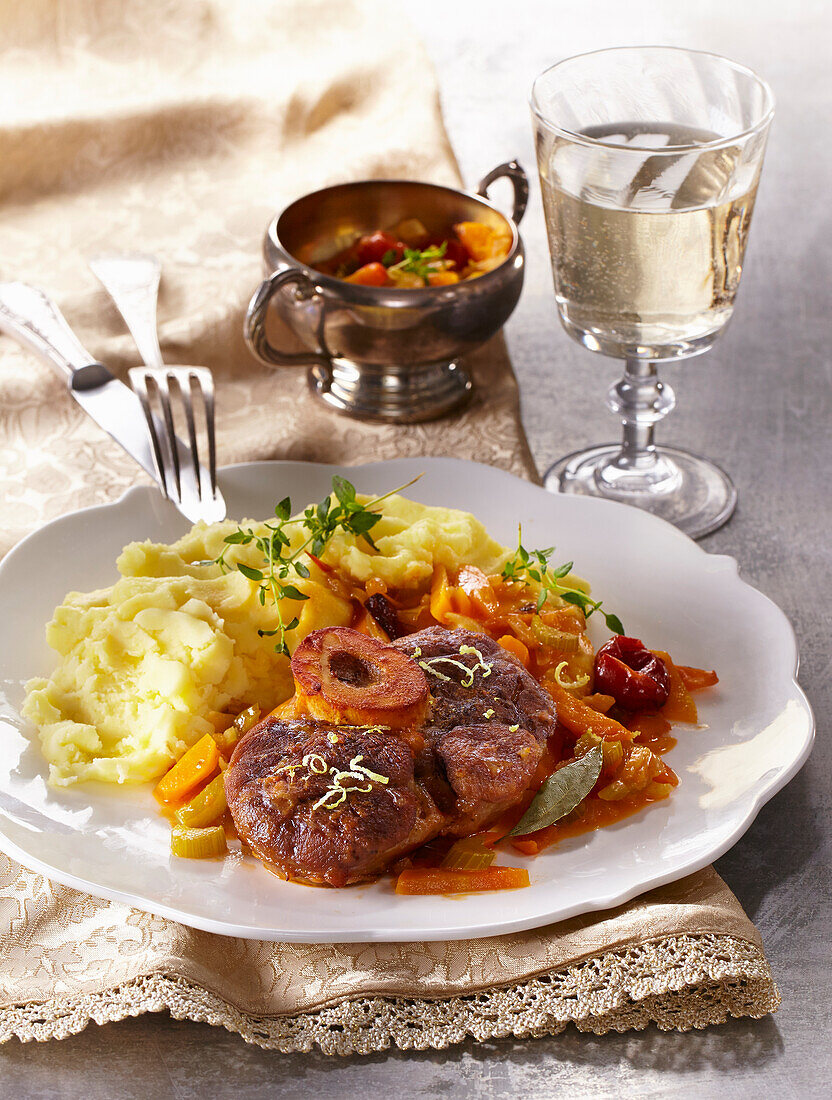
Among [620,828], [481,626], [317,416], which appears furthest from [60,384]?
[620,828]

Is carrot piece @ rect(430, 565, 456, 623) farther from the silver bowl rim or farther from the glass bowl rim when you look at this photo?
the glass bowl rim

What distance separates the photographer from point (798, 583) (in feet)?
14.5

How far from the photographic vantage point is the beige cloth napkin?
9.16 ft

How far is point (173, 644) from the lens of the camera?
340 cm

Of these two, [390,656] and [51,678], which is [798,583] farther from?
[51,678]

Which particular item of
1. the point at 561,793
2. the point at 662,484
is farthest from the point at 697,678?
the point at 662,484

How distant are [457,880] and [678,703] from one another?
3.10ft

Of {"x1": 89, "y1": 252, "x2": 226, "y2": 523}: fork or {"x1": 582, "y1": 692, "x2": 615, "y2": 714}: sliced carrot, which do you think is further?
{"x1": 89, "y1": 252, "x2": 226, "y2": 523}: fork

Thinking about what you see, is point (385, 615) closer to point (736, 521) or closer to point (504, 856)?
point (504, 856)

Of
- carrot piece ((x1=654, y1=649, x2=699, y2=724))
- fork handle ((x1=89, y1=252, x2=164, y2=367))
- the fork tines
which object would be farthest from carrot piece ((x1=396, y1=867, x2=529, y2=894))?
fork handle ((x1=89, y1=252, x2=164, y2=367))

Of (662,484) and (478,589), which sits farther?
(662,484)

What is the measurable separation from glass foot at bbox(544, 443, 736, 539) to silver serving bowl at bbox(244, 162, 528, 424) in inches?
25.1

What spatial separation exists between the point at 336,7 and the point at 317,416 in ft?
11.8

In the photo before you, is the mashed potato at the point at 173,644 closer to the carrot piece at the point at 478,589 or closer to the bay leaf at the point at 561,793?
the carrot piece at the point at 478,589
